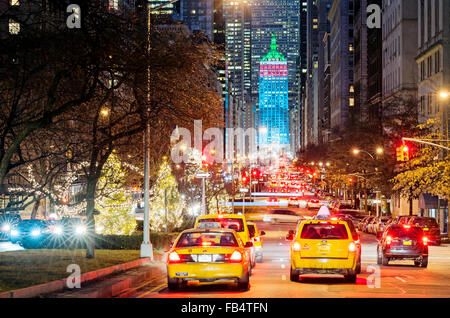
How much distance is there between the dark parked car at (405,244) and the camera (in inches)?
1177

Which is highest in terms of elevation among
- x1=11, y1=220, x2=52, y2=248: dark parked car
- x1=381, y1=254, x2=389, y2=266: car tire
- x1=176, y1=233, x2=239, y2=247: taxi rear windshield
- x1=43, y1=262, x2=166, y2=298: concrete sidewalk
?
x1=176, y1=233, x2=239, y2=247: taxi rear windshield

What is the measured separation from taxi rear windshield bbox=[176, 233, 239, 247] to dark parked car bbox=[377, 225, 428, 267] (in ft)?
41.1

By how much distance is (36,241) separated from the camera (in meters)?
34.3

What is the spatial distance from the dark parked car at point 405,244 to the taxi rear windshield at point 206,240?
1252 centimetres

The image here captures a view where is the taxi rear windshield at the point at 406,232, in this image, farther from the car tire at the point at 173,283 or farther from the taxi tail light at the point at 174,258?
the taxi tail light at the point at 174,258

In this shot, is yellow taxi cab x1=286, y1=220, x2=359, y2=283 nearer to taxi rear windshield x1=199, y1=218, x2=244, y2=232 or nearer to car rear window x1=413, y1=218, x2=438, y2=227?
taxi rear windshield x1=199, y1=218, x2=244, y2=232

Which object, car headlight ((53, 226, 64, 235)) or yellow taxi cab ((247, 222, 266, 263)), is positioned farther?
car headlight ((53, 226, 64, 235))

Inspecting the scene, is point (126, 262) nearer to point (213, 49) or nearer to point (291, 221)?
point (213, 49)

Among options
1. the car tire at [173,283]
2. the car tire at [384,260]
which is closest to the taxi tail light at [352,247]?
the car tire at [173,283]

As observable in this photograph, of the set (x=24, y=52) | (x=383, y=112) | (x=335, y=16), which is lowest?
(x=24, y=52)

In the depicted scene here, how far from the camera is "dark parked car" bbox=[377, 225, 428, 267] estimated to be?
98.1ft

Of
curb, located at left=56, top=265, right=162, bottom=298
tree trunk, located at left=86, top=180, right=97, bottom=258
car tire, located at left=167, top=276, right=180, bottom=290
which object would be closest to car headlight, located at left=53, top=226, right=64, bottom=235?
tree trunk, located at left=86, top=180, right=97, bottom=258
